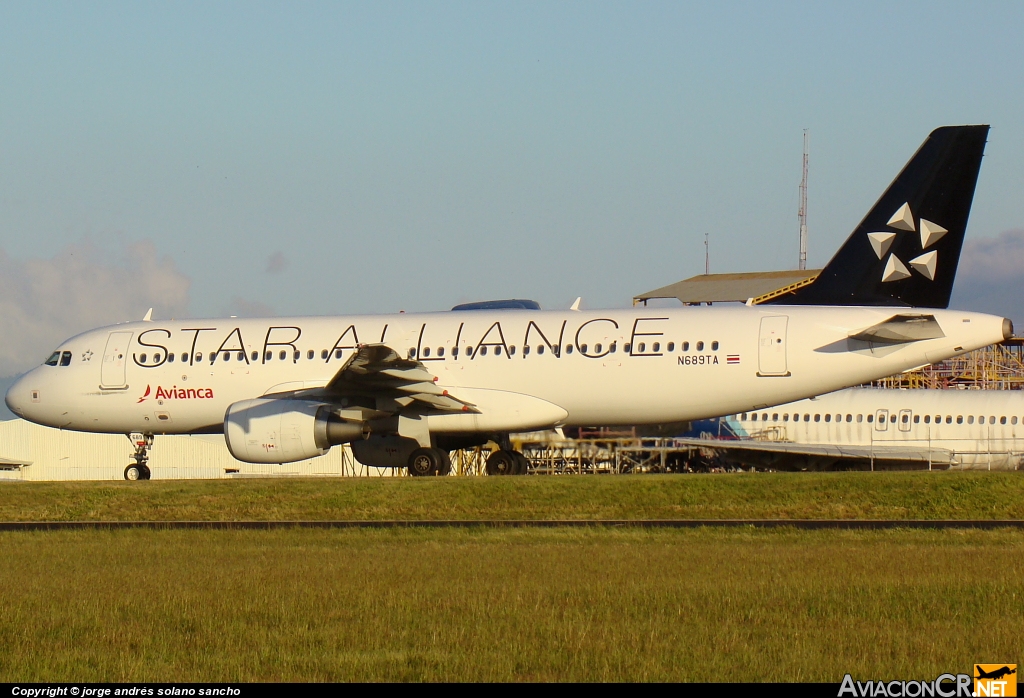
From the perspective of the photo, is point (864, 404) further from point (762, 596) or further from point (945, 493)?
point (762, 596)

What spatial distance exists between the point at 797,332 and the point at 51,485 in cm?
1518

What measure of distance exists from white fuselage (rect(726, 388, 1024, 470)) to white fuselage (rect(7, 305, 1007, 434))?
1225cm

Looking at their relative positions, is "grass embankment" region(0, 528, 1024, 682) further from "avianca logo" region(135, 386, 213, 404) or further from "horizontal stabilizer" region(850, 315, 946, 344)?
"avianca logo" region(135, 386, 213, 404)

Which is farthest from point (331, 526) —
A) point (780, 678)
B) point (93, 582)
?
point (780, 678)

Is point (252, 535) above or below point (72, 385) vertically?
below

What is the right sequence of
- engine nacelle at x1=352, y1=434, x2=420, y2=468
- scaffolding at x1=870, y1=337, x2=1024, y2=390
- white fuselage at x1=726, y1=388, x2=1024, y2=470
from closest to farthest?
engine nacelle at x1=352, y1=434, x2=420, y2=468, white fuselage at x1=726, y1=388, x2=1024, y2=470, scaffolding at x1=870, y1=337, x2=1024, y2=390

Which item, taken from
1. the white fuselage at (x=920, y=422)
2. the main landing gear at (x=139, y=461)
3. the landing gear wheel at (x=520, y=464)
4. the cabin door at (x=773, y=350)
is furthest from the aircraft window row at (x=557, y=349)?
the white fuselage at (x=920, y=422)

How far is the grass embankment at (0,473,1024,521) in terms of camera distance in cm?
2011

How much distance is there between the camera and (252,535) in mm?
17094

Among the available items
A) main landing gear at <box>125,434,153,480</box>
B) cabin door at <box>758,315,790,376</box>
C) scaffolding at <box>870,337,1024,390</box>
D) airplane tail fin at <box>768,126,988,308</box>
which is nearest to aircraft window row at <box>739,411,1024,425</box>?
airplane tail fin at <box>768,126,988,308</box>

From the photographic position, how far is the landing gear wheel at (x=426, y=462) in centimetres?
2545

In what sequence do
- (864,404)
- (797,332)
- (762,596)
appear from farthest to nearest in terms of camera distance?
(864,404)
(797,332)
(762,596)

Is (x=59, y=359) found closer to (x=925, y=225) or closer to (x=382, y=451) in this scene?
(x=382, y=451)

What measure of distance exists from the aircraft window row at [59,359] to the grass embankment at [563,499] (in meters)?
6.29
